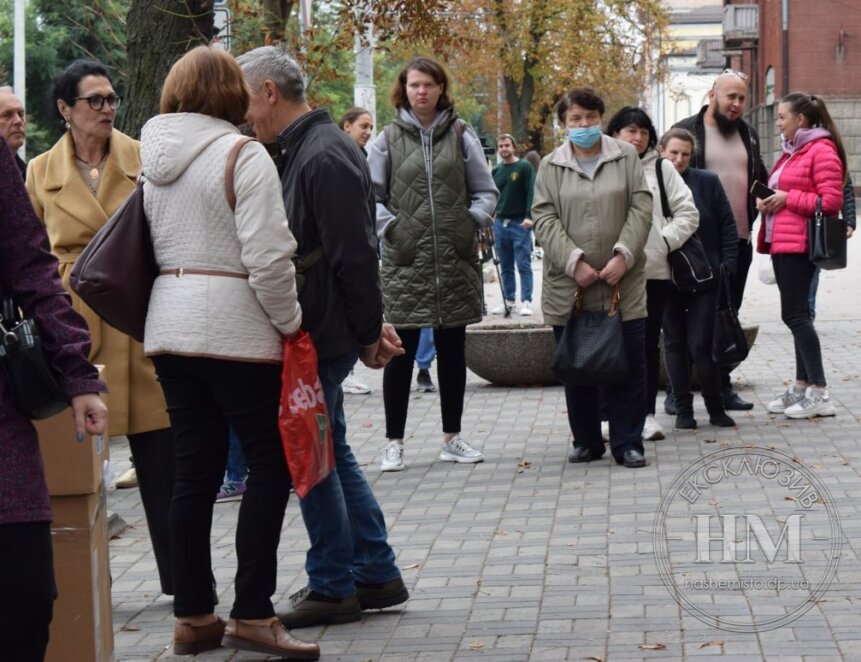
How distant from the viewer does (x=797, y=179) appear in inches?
362

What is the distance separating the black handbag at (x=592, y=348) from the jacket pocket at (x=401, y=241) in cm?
87

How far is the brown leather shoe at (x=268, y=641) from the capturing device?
4754 millimetres

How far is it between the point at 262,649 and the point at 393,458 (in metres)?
3.52

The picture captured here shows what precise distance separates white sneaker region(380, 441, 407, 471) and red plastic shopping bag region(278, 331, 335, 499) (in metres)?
3.49

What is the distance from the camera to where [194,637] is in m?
4.91

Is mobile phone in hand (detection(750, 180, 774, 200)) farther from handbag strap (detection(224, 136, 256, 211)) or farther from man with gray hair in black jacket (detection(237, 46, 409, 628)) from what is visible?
handbag strap (detection(224, 136, 256, 211))

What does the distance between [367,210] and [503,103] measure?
41.0m

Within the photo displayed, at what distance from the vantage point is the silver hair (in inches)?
198

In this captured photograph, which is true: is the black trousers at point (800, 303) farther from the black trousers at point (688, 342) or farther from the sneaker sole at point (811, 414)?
the black trousers at point (688, 342)

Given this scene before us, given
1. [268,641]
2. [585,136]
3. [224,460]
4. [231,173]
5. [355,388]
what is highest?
[231,173]

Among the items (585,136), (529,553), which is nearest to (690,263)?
(585,136)

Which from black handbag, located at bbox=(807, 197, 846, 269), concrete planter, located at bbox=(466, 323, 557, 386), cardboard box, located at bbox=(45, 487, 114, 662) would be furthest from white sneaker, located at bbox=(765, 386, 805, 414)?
cardboard box, located at bbox=(45, 487, 114, 662)

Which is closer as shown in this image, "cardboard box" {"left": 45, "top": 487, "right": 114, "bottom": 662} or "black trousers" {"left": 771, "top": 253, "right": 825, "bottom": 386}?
"cardboard box" {"left": 45, "top": 487, "right": 114, "bottom": 662}

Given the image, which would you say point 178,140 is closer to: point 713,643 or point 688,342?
point 713,643
